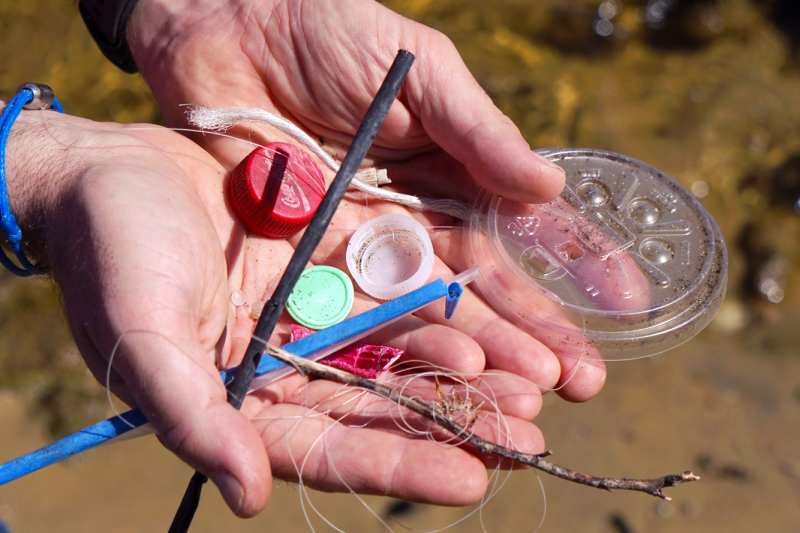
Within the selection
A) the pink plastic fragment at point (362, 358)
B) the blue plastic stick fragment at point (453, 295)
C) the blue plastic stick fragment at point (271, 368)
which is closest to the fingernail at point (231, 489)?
the blue plastic stick fragment at point (271, 368)

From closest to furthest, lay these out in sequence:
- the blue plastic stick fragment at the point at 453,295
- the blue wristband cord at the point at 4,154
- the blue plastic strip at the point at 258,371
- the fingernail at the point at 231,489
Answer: the fingernail at the point at 231,489, the blue plastic strip at the point at 258,371, the blue plastic stick fragment at the point at 453,295, the blue wristband cord at the point at 4,154

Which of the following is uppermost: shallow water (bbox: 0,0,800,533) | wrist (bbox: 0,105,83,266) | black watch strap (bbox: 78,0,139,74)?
black watch strap (bbox: 78,0,139,74)

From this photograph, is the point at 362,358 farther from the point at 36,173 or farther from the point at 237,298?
the point at 36,173

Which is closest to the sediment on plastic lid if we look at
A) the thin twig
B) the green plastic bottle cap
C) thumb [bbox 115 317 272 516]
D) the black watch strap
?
the green plastic bottle cap

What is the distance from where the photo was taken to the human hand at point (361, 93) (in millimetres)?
2777

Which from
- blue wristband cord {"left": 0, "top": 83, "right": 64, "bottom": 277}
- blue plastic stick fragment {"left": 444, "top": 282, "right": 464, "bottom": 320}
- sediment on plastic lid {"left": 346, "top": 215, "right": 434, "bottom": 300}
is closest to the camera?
blue plastic stick fragment {"left": 444, "top": 282, "right": 464, "bottom": 320}

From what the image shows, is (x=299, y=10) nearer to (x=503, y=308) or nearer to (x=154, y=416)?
(x=503, y=308)

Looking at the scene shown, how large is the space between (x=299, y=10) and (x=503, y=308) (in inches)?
83.1

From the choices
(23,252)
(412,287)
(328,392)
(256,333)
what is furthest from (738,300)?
(23,252)

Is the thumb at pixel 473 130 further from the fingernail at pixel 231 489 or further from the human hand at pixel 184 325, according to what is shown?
the fingernail at pixel 231 489

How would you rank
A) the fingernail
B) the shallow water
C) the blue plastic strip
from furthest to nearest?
the shallow water
the blue plastic strip
the fingernail

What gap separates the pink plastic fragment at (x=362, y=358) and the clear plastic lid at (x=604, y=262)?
67 centimetres

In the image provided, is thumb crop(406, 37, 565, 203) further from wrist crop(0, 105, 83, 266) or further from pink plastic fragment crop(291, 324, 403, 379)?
wrist crop(0, 105, 83, 266)

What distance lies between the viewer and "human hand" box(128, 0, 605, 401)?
278 cm
